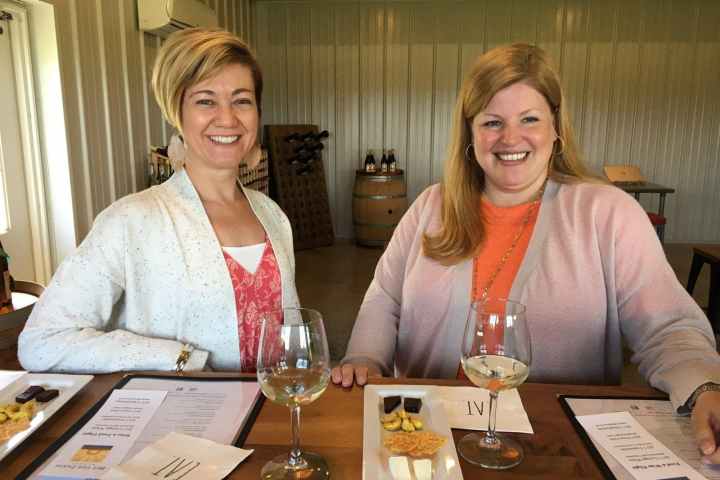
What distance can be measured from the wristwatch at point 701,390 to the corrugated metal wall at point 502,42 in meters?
6.14

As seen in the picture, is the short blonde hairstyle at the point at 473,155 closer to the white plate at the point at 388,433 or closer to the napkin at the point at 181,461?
the white plate at the point at 388,433

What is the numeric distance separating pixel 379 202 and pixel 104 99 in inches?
138

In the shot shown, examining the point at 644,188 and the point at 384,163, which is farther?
the point at 384,163

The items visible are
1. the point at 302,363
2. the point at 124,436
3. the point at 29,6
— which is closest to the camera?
the point at 302,363

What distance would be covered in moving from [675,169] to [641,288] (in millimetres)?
6422

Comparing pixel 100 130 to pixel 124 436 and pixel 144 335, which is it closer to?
pixel 144 335

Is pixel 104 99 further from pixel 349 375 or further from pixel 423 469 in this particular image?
pixel 423 469

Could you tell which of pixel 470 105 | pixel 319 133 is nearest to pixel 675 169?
pixel 319 133

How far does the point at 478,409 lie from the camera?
3.46ft

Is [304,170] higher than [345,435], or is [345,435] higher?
[304,170]

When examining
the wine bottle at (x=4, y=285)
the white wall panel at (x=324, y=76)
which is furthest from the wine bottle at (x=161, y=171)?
the white wall panel at (x=324, y=76)

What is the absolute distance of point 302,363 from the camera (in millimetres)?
837

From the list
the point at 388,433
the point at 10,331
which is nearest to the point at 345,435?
the point at 388,433

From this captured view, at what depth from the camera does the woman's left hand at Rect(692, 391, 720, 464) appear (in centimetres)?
90
